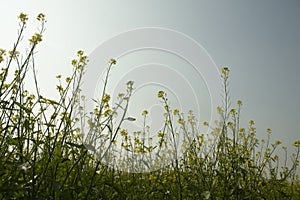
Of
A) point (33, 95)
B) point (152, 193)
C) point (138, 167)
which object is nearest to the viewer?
point (152, 193)

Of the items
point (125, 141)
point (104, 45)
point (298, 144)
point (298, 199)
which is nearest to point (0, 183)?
point (125, 141)

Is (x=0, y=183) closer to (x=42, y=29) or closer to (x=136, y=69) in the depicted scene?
(x=42, y=29)

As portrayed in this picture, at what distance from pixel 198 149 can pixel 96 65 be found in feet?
5.36

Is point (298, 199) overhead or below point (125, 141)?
below

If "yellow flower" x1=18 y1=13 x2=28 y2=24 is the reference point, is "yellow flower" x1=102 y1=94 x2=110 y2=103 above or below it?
below

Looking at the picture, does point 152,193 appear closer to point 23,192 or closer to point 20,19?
point 23,192

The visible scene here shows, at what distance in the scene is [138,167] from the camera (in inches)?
129

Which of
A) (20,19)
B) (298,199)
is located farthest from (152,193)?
(298,199)

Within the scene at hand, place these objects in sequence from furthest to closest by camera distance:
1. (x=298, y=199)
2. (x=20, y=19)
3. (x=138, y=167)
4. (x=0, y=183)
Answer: (x=298, y=199) → (x=138, y=167) → (x=20, y=19) → (x=0, y=183)

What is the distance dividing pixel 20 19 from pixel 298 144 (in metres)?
3.12

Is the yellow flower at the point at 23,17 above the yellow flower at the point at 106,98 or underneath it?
above

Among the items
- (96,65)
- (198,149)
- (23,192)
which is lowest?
(23,192)

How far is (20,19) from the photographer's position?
6.30 feet

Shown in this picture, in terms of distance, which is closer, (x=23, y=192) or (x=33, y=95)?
(x=23, y=192)
